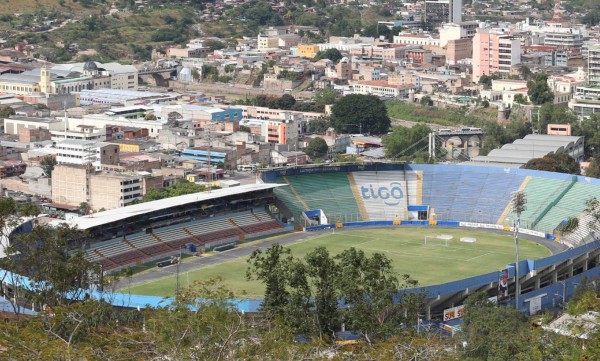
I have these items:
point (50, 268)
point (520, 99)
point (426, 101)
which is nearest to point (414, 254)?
point (50, 268)

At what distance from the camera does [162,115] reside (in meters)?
64.6

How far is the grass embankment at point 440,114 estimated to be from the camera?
→ 6781cm

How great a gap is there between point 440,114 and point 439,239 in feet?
91.7

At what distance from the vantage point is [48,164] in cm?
5206

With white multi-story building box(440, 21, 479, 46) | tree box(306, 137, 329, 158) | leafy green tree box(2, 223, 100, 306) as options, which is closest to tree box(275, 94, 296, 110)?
tree box(306, 137, 329, 158)

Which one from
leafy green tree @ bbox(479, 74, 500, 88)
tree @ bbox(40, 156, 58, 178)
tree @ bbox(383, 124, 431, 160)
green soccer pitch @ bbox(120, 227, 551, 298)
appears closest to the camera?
green soccer pitch @ bbox(120, 227, 551, 298)

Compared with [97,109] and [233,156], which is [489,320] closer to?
[233,156]

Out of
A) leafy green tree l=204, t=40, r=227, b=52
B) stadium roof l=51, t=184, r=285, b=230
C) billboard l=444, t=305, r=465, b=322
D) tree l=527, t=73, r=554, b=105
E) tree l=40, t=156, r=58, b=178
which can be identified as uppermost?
leafy green tree l=204, t=40, r=227, b=52

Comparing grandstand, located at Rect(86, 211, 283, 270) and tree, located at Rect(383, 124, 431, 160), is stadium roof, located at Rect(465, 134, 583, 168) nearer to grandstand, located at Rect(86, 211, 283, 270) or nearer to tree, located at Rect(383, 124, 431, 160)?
tree, located at Rect(383, 124, 431, 160)

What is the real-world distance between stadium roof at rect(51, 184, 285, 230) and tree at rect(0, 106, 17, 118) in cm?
2448

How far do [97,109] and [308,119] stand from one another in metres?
10.6

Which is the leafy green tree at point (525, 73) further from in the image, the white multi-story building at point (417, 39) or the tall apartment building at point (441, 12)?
the tall apartment building at point (441, 12)

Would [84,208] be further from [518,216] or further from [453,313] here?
[453,313]

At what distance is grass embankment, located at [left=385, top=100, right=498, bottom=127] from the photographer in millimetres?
67812
